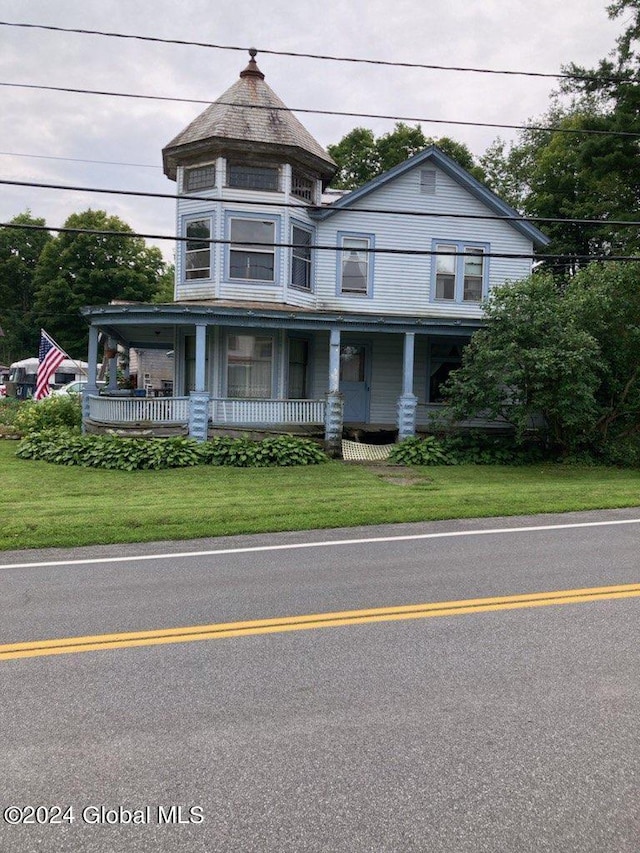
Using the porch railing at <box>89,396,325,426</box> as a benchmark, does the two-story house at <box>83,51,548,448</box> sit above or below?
above

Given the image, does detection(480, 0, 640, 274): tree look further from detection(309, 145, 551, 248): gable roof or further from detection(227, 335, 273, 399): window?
detection(227, 335, 273, 399): window

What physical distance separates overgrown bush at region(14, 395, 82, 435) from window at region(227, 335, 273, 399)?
5112 mm

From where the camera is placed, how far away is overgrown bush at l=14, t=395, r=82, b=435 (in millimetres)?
19234

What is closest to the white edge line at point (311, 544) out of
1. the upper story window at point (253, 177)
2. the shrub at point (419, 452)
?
the shrub at point (419, 452)

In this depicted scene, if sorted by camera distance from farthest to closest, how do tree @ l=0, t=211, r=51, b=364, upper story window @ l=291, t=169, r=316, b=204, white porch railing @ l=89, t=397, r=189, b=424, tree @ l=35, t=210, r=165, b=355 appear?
tree @ l=0, t=211, r=51, b=364 → tree @ l=35, t=210, r=165, b=355 → upper story window @ l=291, t=169, r=316, b=204 → white porch railing @ l=89, t=397, r=189, b=424

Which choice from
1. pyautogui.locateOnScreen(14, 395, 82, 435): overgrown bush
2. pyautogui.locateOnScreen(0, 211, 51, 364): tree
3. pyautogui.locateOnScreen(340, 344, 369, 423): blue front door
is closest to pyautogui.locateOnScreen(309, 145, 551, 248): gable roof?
pyautogui.locateOnScreen(340, 344, 369, 423): blue front door

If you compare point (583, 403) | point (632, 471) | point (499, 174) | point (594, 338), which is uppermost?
point (499, 174)

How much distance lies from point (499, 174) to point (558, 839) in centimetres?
4485

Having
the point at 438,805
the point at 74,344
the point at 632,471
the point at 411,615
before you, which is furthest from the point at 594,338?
the point at 74,344

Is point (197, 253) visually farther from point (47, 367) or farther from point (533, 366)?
point (533, 366)

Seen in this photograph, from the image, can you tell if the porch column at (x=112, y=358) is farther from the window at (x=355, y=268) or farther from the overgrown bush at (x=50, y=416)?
the window at (x=355, y=268)

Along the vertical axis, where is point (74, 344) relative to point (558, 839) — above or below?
above

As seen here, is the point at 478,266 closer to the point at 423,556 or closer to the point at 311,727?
the point at 423,556

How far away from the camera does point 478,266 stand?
19.9 meters
